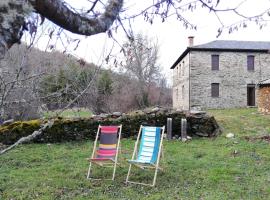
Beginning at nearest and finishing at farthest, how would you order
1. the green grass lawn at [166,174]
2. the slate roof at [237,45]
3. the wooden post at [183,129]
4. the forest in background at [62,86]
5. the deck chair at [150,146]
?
the forest in background at [62,86], the green grass lawn at [166,174], the deck chair at [150,146], the wooden post at [183,129], the slate roof at [237,45]

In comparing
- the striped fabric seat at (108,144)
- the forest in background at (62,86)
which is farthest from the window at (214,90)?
the striped fabric seat at (108,144)

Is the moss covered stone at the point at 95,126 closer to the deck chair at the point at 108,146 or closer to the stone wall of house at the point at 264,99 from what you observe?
the deck chair at the point at 108,146

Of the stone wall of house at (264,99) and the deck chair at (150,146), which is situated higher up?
the stone wall of house at (264,99)

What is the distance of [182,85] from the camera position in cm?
3403

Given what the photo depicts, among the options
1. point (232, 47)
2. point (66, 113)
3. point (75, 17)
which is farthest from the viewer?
point (232, 47)

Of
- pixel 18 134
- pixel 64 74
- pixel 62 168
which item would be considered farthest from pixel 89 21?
pixel 18 134

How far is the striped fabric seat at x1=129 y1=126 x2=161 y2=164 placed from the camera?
7.32 m

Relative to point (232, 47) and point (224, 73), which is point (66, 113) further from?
point (232, 47)

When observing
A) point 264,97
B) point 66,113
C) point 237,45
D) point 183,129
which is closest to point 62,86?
point 66,113

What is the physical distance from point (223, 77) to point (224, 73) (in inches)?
13.1

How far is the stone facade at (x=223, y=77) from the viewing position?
97.9ft

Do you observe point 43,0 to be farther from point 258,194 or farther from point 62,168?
point 62,168

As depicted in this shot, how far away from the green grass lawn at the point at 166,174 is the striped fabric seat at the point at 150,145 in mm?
334

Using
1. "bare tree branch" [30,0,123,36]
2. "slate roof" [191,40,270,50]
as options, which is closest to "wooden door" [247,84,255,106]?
"slate roof" [191,40,270,50]
